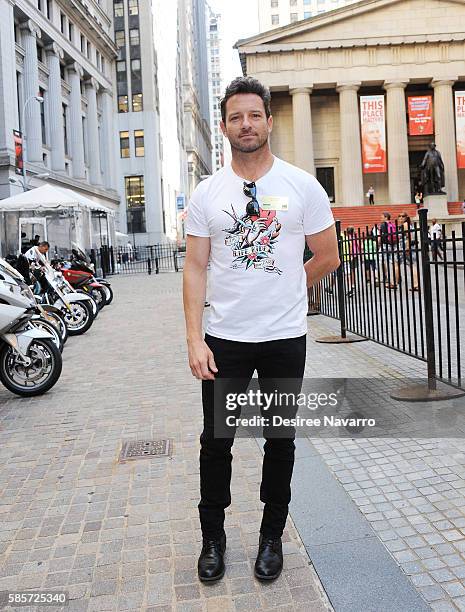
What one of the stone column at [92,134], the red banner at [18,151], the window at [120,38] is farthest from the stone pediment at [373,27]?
the window at [120,38]

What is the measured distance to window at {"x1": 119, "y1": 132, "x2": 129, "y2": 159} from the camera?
74.1 meters

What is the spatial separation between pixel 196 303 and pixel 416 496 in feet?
5.98

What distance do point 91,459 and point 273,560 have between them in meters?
2.14

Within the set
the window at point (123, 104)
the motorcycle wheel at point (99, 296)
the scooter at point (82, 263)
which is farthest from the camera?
the window at point (123, 104)

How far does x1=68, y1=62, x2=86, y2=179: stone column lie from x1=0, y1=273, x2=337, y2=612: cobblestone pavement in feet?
159

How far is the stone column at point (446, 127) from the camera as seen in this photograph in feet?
152

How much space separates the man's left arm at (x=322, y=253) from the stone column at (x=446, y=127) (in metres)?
46.5

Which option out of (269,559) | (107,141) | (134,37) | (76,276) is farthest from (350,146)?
(269,559)

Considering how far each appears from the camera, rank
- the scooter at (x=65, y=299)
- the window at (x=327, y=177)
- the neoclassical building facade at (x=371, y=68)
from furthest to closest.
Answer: the window at (x=327, y=177) < the neoclassical building facade at (x=371, y=68) < the scooter at (x=65, y=299)

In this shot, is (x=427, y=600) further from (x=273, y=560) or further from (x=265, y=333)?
(x=265, y=333)

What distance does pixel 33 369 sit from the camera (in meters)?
6.71

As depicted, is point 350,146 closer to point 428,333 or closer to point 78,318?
point 78,318

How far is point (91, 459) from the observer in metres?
4.55

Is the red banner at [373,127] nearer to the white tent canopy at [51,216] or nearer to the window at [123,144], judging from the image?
the white tent canopy at [51,216]
